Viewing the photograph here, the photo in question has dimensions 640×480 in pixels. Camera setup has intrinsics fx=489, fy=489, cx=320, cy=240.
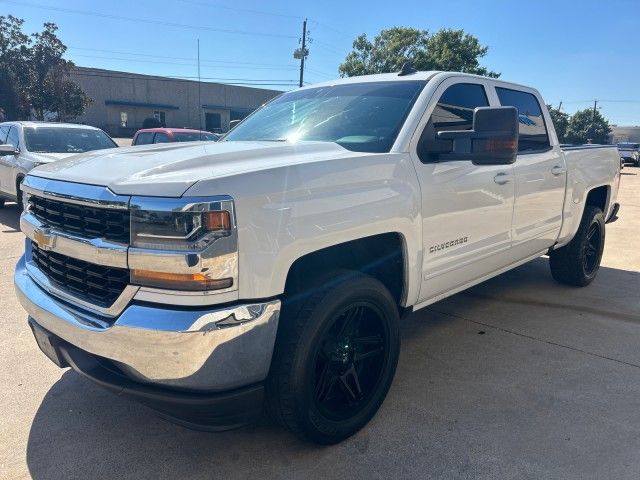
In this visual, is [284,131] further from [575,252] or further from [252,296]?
[575,252]

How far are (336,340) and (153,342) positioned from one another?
96 cm

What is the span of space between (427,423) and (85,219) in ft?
6.82

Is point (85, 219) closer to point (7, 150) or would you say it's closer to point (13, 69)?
point (7, 150)

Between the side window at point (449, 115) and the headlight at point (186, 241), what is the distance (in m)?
1.44

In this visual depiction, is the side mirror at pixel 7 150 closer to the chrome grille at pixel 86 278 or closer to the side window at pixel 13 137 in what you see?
the side window at pixel 13 137

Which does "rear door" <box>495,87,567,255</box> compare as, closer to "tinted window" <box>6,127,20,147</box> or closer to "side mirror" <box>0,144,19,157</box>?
"side mirror" <box>0,144,19,157</box>

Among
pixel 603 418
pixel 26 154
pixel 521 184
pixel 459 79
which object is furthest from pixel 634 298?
pixel 26 154

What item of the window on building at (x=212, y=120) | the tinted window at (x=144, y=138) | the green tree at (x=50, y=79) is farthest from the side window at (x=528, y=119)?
the window on building at (x=212, y=120)

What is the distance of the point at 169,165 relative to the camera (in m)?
2.19

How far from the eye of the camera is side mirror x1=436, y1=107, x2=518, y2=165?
8.57ft

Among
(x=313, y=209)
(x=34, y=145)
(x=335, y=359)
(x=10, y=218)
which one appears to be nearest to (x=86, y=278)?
(x=313, y=209)

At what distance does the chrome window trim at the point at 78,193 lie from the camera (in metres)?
1.99

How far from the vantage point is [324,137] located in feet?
10.1

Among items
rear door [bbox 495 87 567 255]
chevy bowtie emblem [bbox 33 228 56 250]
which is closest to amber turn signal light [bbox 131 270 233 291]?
chevy bowtie emblem [bbox 33 228 56 250]
